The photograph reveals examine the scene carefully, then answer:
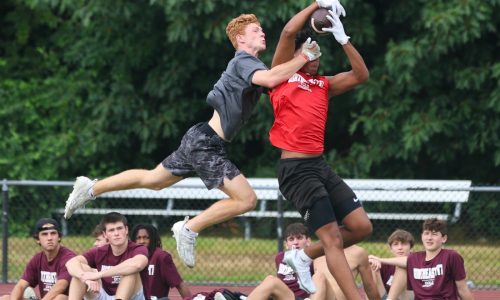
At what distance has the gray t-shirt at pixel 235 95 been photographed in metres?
9.73

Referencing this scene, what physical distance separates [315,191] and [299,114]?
605 mm

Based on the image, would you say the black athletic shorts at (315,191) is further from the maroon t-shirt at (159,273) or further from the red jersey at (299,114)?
the maroon t-shirt at (159,273)

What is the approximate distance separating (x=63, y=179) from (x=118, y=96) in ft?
5.14

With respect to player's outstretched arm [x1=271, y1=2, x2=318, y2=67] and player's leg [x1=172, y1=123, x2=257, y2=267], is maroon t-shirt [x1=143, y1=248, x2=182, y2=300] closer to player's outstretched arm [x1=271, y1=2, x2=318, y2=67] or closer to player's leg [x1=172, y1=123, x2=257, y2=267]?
player's leg [x1=172, y1=123, x2=257, y2=267]

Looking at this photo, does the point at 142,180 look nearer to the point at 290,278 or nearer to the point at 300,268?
the point at 300,268

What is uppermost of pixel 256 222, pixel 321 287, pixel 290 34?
pixel 290 34

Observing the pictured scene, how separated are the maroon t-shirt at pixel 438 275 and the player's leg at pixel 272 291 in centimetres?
128

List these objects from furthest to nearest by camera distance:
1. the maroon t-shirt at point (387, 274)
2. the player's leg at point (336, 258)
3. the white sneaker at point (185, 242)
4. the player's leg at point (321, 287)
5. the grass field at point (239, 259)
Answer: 1. the grass field at point (239, 259)
2. the maroon t-shirt at point (387, 274)
3. the player's leg at point (321, 287)
4. the white sneaker at point (185, 242)
5. the player's leg at point (336, 258)

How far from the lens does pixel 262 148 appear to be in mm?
20562

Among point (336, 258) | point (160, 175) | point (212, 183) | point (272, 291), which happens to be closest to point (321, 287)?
point (272, 291)

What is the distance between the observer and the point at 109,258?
11.6 meters

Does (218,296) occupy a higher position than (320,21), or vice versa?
(320,21)

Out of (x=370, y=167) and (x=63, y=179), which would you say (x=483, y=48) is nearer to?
(x=370, y=167)

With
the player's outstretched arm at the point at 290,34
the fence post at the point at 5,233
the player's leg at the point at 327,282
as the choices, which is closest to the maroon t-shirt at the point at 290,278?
the player's leg at the point at 327,282
